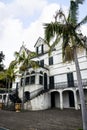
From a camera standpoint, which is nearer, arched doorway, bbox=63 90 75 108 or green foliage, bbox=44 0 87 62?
green foliage, bbox=44 0 87 62

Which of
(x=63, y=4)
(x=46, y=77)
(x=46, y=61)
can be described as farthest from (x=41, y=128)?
(x=46, y=61)

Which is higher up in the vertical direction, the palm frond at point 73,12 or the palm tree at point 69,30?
the palm frond at point 73,12

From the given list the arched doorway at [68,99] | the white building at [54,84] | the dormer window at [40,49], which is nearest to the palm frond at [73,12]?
the white building at [54,84]

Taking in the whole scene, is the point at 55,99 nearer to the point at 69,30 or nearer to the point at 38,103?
the point at 38,103

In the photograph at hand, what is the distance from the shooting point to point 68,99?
75.6ft

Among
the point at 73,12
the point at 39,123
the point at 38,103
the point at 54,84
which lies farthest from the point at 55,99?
the point at 73,12

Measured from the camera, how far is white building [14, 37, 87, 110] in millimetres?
21672

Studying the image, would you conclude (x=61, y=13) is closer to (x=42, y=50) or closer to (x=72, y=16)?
(x=72, y=16)

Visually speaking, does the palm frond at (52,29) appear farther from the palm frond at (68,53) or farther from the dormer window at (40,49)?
the dormer window at (40,49)

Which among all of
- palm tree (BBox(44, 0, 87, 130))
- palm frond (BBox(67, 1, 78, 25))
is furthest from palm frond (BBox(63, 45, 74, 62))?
palm frond (BBox(67, 1, 78, 25))

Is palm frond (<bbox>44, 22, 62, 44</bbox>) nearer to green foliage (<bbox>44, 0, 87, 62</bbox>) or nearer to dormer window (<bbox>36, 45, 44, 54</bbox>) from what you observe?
green foliage (<bbox>44, 0, 87, 62</bbox>)

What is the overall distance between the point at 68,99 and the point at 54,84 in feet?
12.2

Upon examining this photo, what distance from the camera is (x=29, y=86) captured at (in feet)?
81.5

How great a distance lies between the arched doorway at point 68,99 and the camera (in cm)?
2255
